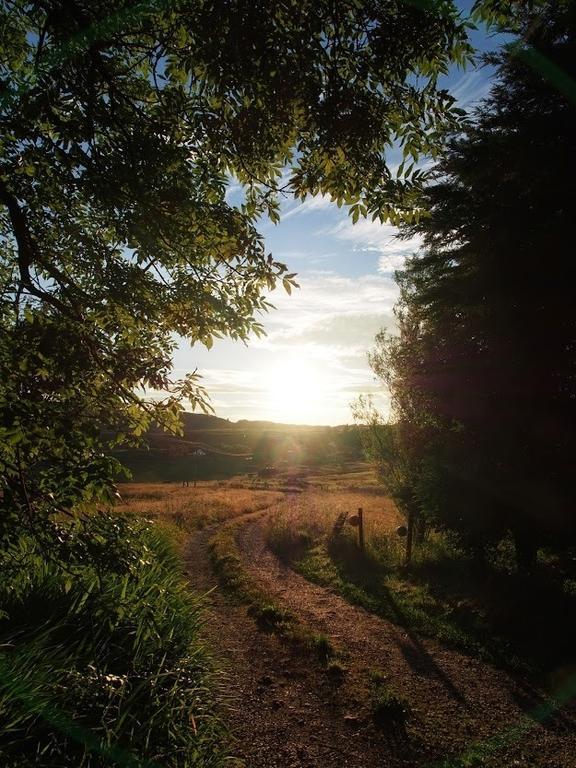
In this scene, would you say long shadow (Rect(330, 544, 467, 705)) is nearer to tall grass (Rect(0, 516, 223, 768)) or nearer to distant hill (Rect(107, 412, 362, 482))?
tall grass (Rect(0, 516, 223, 768))

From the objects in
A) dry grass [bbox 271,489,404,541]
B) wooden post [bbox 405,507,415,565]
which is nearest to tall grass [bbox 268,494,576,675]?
wooden post [bbox 405,507,415,565]

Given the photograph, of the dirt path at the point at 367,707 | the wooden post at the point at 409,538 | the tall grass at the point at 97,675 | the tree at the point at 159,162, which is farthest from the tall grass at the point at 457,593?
the tree at the point at 159,162

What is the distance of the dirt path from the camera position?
609cm

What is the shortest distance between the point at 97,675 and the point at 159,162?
5363 mm

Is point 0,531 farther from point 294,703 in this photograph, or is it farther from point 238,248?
point 294,703

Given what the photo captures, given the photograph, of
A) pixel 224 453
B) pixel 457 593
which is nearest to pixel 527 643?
pixel 457 593

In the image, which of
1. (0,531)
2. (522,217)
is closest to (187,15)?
(0,531)

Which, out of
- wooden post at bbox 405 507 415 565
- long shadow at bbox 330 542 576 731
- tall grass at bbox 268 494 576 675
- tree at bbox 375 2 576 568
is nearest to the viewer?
long shadow at bbox 330 542 576 731

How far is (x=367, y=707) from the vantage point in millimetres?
7168

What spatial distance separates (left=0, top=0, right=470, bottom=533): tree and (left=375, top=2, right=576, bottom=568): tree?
722cm

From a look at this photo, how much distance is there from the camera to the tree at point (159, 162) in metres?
3.70

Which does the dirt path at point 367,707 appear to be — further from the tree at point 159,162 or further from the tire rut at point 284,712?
the tree at point 159,162

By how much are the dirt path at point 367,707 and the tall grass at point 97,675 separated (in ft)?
3.91

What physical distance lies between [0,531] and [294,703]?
643 centimetres
